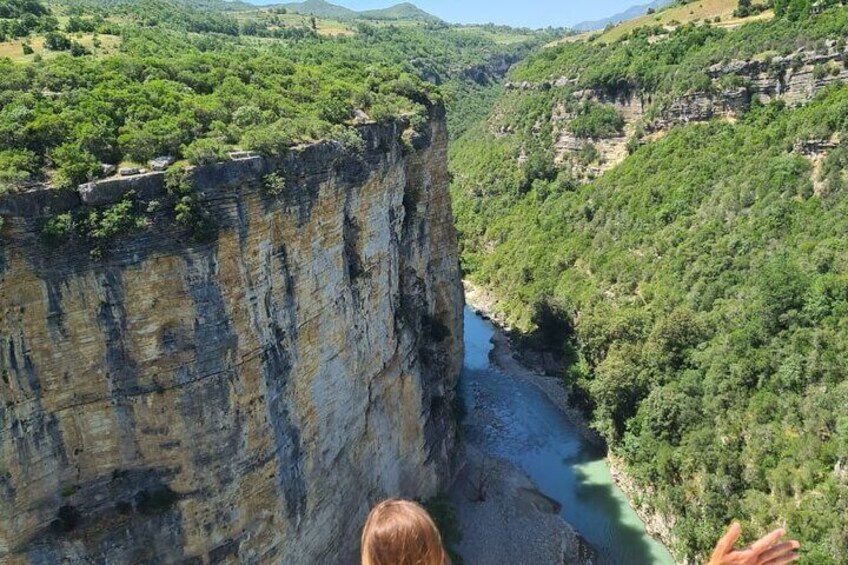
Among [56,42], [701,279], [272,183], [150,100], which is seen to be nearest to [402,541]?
[272,183]

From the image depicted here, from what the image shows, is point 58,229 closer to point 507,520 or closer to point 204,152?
point 204,152

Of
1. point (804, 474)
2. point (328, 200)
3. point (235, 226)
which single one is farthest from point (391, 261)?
point (804, 474)

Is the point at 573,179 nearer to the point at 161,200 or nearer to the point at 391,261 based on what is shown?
the point at 391,261

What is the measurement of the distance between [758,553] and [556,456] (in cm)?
2961

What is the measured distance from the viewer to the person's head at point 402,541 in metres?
3.87

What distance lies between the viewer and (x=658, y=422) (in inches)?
1091

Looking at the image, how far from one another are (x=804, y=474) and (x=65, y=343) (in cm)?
2093

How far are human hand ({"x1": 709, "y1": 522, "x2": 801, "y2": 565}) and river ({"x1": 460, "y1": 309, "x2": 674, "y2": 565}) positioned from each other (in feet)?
78.9

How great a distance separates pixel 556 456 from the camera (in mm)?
31656

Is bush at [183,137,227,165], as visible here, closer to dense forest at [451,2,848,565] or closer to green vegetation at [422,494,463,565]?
green vegetation at [422,494,463,565]

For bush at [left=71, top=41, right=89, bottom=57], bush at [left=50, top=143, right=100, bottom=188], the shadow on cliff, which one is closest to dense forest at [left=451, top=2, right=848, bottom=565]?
the shadow on cliff

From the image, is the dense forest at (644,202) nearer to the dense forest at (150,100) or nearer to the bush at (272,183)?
the dense forest at (150,100)

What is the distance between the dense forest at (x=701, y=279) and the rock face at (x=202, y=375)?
13.0 metres

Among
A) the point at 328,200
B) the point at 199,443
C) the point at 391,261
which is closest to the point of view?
the point at 199,443
